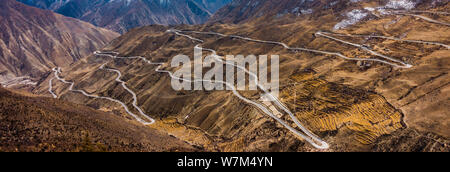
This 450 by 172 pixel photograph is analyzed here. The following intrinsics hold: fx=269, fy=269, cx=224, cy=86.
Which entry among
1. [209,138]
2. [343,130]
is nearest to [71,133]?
[209,138]

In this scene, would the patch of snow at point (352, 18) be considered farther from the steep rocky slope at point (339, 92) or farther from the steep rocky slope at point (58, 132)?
the steep rocky slope at point (58, 132)

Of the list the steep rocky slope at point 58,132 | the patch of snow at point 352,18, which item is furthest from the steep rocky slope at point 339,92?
the steep rocky slope at point 58,132

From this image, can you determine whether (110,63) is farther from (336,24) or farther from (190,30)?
(336,24)

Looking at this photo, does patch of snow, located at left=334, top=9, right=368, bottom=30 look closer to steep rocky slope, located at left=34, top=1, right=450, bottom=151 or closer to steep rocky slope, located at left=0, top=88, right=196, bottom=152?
steep rocky slope, located at left=34, top=1, right=450, bottom=151

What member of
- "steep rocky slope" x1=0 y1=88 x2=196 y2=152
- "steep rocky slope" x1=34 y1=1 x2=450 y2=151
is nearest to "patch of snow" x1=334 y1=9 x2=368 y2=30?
"steep rocky slope" x1=34 y1=1 x2=450 y2=151

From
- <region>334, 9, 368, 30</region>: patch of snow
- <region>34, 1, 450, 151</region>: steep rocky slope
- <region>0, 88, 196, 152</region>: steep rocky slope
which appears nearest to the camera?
<region>0, 88, 196, 152</region>: steep rocky slope

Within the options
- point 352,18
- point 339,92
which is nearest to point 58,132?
point 339,92
